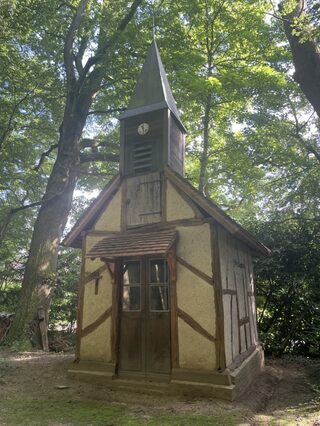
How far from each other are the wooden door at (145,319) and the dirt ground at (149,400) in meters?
0.62

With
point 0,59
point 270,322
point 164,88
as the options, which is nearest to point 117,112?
point 0,59

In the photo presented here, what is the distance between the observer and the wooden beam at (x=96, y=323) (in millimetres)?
7707

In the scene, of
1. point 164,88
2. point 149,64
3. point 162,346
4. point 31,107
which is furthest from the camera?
point 31,107

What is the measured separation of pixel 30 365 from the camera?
8.30m

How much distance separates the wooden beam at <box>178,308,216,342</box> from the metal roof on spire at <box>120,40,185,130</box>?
16.4 feet

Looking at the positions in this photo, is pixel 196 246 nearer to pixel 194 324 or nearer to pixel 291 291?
pixel 194 324

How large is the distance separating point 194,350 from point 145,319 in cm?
127

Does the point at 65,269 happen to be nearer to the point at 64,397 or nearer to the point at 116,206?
the point at 116,206

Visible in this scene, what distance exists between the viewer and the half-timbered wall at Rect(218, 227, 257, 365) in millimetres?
Answer: 7113

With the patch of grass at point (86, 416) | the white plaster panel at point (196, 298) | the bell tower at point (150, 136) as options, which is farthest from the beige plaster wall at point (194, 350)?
the bell tower at point (150, 136)

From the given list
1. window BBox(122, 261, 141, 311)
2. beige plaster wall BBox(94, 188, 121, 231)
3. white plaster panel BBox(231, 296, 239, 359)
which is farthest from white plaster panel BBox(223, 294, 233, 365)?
beige plaster wall BBox(94, 188, 121, 231)

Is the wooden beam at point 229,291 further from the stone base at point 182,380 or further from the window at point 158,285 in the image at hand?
the stone base at point 182,380

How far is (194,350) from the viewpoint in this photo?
22.1 feet

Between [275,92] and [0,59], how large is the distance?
10353 mm
